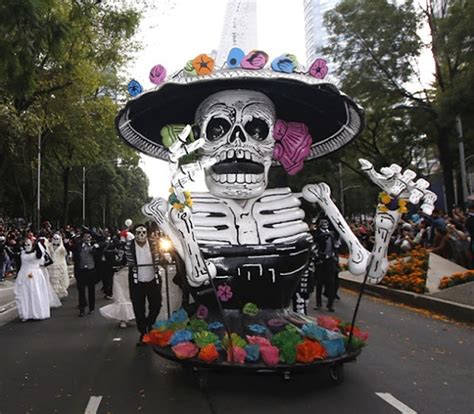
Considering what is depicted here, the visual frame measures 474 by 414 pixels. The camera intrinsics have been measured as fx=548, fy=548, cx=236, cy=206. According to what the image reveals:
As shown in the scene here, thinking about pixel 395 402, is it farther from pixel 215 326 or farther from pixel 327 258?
pixel 327 258

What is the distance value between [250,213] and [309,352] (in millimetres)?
1570

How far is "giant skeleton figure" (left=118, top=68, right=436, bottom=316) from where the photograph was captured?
5.05 metres

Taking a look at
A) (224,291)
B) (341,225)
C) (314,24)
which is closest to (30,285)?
(224,291)

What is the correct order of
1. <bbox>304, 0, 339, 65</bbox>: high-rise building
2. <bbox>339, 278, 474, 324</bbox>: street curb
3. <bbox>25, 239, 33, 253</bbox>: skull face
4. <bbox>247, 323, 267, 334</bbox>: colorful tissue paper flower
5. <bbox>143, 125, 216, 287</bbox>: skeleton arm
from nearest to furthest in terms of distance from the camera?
1. <bbox>143, 125, 216, 287</bbox>: skeleton arm
2. <bbox>247, 323, 267, 334</bbox>: colorful tissue paper flower
3. <bbox>339, 278, 474, 324</bbox>: street curb
4. <bbox>25, 239, 33, 253</bbox>: skull face
5. <bbox>304, 0, 339, 65</bbox>: high-rise building

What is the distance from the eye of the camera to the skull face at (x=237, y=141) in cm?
550

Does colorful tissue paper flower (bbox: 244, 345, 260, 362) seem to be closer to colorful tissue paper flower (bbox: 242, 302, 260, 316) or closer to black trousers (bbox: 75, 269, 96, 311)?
colorful tissue paper flower (bbox: 242, 302, 260, 316)

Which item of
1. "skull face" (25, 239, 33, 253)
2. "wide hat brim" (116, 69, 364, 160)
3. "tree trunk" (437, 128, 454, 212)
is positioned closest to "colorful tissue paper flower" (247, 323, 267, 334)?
"wide hat brim" (116, 69, 364, 160)

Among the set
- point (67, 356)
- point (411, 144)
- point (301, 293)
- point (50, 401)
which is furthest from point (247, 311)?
point (411, 144)

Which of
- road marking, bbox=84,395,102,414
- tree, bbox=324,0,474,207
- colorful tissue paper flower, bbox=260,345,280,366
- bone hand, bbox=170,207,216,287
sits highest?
tree, bbox=324,0,474,207

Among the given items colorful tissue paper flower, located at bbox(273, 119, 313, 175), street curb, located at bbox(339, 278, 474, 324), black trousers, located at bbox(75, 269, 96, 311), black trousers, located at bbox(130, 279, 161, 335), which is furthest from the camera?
black trousers, located at bbox(75, 269, 96, 311)

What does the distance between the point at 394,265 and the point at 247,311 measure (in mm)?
8226

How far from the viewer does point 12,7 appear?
505cm

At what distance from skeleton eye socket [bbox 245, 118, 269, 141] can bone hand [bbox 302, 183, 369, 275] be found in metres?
0.76

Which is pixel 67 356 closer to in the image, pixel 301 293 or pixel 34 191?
pixel 301 293
